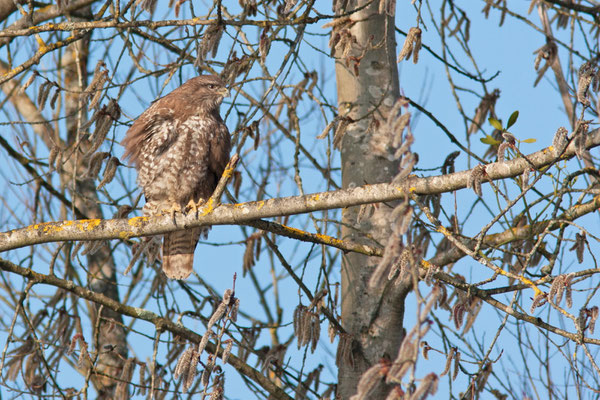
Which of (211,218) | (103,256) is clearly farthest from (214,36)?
(103,256)

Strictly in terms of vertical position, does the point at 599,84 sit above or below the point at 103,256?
below

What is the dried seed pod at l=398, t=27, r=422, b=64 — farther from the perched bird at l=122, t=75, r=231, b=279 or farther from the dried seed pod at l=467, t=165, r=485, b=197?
the perched bird at l=122, t=75, r=231, b=279

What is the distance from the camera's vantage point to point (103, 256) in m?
6.90

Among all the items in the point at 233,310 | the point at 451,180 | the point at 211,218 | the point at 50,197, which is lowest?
the point at 233,310

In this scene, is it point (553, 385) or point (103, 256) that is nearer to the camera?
point (553, 385)

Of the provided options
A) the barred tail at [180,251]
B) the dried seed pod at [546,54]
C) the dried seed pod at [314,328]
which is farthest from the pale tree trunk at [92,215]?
the dried seed pod at [546,54]

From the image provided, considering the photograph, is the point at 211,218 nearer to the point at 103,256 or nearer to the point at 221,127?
the point at 221,127

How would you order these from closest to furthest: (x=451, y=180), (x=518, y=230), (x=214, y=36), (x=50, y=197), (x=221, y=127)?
(x=451, y=180) < (x=214, y=36) < (x=518, y=230) < (x=221, y=127) < (x=50, y=197)

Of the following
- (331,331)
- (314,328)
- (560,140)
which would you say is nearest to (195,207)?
(314,328)

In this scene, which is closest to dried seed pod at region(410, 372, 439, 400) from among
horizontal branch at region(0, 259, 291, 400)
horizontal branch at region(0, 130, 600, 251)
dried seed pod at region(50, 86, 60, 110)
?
horizontal branch at region(0, 130, 600, 251)

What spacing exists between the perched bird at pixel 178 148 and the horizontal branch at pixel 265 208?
1.16m

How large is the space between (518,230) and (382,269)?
7.67 ft

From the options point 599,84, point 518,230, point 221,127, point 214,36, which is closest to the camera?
point 599,84

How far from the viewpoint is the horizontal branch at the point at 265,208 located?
2.93m
